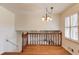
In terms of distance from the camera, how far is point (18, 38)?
29.9ft

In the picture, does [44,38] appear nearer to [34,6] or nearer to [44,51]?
[44,51]

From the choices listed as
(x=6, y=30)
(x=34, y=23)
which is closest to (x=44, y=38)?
(x=34, y=23)

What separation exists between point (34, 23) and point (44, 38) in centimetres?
146

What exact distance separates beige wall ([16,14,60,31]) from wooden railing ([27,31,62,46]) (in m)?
0.44

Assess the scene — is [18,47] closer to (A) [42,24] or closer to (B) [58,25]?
(A) [42,24]

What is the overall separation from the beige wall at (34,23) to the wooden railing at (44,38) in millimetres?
440

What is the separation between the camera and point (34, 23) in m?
9.09

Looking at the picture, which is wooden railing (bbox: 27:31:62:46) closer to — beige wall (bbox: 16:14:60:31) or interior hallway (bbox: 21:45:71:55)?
beige wall (bbox: 16:14:60:31)

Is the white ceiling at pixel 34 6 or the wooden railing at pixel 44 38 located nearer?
the white ceiling at pixel 34 6

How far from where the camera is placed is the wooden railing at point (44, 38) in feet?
30.2

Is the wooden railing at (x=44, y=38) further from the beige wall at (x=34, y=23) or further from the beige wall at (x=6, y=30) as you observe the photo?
the beige wall at (x=6, y=30)

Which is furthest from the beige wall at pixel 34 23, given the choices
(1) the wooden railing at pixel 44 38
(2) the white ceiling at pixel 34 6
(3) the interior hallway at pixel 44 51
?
(2) the white ceiling at pixel 34 6
